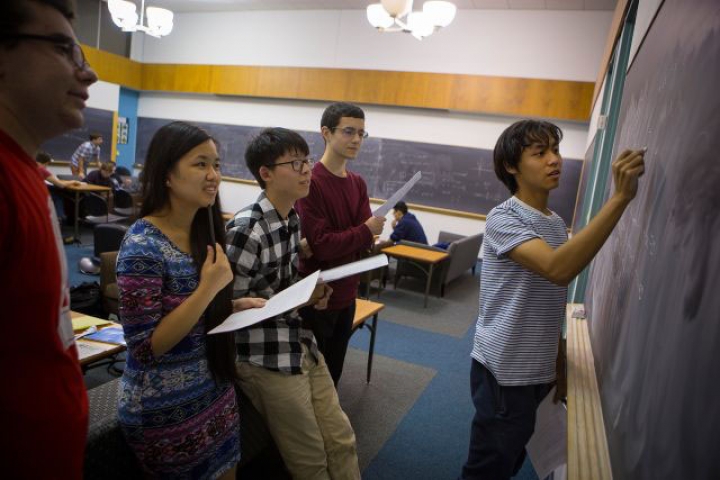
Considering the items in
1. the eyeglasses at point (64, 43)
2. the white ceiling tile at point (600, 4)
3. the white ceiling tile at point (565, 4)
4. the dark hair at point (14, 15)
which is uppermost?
the white ceiling tile at point (565, 4)

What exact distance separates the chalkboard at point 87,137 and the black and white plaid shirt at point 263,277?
27.4 ft

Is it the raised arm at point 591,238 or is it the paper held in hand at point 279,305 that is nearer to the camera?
the raised arm at point 591,238

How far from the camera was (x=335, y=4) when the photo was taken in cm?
778

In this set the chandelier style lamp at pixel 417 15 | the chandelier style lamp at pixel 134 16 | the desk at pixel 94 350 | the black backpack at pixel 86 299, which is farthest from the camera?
the chandelier style lamp at pixel 134 16

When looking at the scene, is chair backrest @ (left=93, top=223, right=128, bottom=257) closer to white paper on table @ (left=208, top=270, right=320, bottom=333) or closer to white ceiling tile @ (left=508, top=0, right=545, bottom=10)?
white paper on table @ (left=208, top=270, right=320, bottom=333)

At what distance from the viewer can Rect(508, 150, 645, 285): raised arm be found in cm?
92

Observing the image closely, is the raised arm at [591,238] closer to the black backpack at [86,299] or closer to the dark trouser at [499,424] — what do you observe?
the dark trouser at [499,424]

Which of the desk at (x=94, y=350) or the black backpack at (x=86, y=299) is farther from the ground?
the desk at (x=94, y=350)

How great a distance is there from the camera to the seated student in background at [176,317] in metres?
1.10

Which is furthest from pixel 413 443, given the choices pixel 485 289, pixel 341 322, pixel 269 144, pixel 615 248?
pixel 269 144

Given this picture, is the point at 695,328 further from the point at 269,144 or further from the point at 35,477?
the point at 269,144

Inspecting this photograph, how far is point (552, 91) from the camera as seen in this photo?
6.63 metres

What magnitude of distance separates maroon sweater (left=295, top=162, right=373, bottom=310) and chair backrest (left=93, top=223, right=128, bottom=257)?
3326 millimetres

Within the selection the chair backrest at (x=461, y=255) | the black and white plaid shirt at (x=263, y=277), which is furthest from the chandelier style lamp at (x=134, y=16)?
the black and white plaid shirt at (x=263, y=277)
